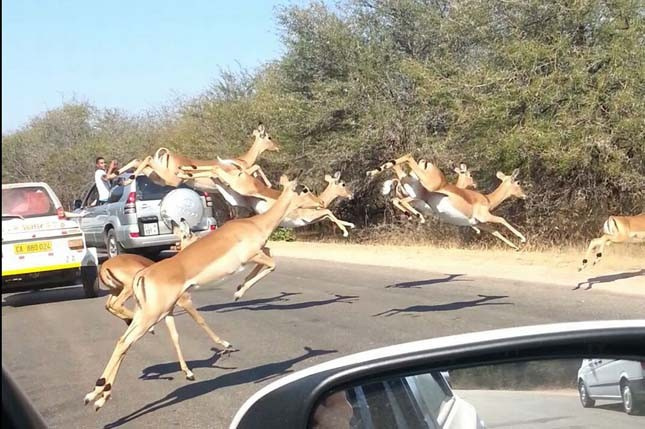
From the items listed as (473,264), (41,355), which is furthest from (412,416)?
(473,264)

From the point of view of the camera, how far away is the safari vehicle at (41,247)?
13.2m

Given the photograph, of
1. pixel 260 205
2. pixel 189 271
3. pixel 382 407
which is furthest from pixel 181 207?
pixel 382 407

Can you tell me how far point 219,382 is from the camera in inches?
303

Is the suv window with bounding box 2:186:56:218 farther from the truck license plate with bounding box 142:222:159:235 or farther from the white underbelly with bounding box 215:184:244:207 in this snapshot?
the truck license plate with bounding box 142:222:159:235

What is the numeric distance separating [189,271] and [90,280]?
7.41 meters

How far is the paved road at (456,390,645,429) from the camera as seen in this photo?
8.86 ft

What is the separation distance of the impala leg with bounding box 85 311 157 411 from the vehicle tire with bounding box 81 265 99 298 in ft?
24.9

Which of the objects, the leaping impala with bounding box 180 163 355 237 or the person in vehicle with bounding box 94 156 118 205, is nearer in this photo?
the leaping impala with bounding box 180 163 355 237

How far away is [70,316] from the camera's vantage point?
12.7 metres

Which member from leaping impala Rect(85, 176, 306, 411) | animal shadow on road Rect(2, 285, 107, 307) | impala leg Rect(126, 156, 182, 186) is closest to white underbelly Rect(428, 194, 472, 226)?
impala leg Rect(126, 156, 182, 186)

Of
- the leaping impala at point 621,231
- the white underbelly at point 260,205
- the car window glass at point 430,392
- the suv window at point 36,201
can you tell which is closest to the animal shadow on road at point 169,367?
the white underbelly at point 260,205

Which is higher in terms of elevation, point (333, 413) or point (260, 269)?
point (333, 413)

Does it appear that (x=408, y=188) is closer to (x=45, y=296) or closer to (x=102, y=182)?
(x=45, y=296)

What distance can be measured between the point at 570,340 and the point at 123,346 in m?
4.63
